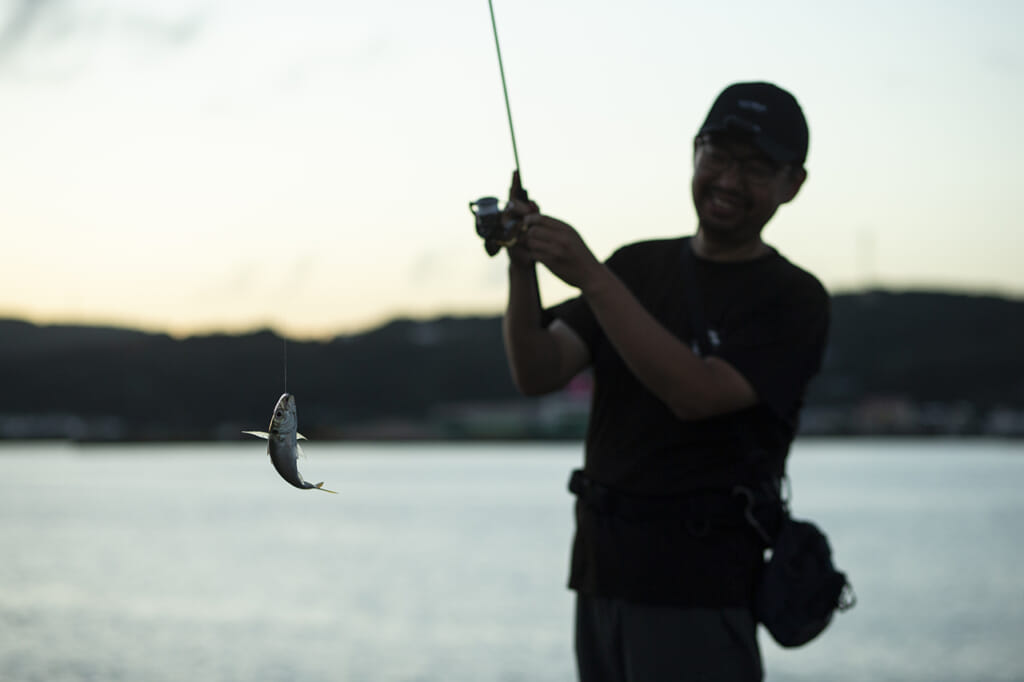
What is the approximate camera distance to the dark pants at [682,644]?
253cm

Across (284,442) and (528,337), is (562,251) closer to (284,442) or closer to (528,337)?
(528,337)

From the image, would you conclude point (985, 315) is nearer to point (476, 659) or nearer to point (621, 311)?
point (476, 659)

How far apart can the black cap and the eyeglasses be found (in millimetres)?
34

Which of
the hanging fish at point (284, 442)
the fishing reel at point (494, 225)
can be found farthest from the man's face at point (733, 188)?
the hanging fish at point (284, 442)

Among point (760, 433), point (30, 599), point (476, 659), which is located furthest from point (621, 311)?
point (30, 599)

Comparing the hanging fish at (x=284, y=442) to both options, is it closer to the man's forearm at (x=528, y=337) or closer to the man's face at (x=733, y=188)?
the man's forearm at (x=528, y=337)

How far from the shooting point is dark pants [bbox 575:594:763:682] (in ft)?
8.30

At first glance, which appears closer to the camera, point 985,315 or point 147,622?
point 147,622

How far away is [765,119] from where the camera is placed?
103 inches

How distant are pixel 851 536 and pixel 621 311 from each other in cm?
3893

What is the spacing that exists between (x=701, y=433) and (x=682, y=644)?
433 millimetres

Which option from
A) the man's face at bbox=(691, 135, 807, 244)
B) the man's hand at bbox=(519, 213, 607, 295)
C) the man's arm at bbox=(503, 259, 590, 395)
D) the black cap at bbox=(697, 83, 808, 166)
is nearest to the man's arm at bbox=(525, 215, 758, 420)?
the man's hand at bbox=(519, 213, 607, 295)

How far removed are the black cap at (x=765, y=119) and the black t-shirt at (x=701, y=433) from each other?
24 cm

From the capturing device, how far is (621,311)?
7.87ft
